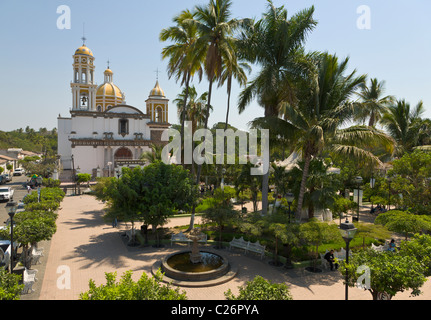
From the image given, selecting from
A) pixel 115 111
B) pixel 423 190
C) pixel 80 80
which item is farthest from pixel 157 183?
pixel 80 80

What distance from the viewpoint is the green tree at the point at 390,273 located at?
595 centimetres

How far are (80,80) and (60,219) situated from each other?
3542 centimetres

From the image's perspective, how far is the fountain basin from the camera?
9953 millimetres

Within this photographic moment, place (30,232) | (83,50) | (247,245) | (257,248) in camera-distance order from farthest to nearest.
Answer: (83,50), (247,245), (257,248), (30,232)

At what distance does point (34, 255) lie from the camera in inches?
441

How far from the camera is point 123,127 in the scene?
48656 millimetres

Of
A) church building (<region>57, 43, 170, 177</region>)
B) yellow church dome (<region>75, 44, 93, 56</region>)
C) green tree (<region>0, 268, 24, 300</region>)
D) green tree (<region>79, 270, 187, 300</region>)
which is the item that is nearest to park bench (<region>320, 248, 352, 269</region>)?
green tree (<region>79, 270, 187, 300</region>)

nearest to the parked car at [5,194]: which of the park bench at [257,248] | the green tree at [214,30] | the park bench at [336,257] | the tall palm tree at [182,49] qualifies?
the tall palm tree at [182,49]

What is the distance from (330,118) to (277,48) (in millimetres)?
4478

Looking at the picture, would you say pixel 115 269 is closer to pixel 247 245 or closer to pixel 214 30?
pixel 247 245

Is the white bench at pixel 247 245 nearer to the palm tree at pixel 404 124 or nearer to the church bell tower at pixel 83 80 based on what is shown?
the palm tree at pixel 404 124

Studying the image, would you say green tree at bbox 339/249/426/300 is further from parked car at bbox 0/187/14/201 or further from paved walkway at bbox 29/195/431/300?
parked car at bbox 0/187/14/201

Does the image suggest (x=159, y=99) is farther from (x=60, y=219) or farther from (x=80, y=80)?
(x=60, y=219)

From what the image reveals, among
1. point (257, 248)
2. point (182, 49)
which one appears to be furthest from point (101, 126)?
point (257, 248)
